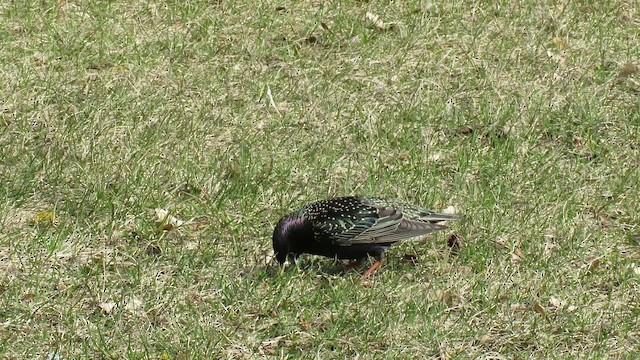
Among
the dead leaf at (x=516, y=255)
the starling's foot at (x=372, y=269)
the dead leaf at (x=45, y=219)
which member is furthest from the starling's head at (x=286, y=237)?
the dead leaf at (x=45, y=219)

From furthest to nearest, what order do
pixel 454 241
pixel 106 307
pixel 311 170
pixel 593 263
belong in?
1. pixel 311 170
2. pixel 454 241
3. pixel 593 263
4. pixel 106 307

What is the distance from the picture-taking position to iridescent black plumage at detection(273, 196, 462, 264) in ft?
19.8

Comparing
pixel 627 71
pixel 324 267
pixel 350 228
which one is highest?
pixel 350 228

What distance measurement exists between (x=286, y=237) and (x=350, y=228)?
0.36 meters

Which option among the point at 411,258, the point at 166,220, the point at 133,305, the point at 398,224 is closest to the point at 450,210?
the point at 411,258

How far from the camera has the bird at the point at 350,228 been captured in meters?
6.02

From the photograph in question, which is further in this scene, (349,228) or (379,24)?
(379,24)

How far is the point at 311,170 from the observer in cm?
713

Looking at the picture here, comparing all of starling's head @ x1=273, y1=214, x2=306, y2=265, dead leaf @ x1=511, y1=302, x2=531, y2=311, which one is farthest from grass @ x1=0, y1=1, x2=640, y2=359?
starling's head @ x1=273, y1=214, x2=306, y2=265

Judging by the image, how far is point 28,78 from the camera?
26.1 feet

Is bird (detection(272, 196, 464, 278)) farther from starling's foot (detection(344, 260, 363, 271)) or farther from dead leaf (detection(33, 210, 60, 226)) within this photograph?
dead leaf (detection(33, 210, 60, 226))

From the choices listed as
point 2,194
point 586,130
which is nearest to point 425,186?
point 586,130

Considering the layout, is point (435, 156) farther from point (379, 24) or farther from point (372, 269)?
point (379, 24)

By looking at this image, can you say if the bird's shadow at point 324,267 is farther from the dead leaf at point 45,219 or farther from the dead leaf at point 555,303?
the dead leaf at point 45,219
